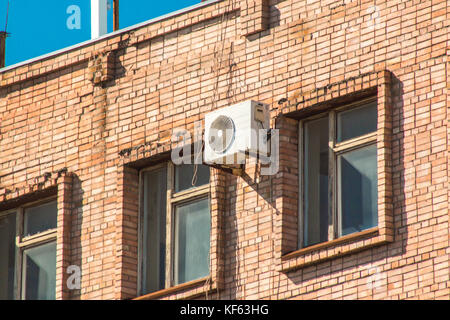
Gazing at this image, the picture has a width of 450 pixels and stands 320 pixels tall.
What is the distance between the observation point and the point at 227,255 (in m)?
20.3

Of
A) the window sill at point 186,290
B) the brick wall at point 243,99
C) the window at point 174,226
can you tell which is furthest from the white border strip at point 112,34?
the window sill at point 186,290

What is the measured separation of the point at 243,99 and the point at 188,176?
4.33ft

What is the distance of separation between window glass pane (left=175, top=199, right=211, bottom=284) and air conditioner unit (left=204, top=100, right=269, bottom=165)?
1094mm

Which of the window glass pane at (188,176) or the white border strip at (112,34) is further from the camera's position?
the white border strip at (112,34)

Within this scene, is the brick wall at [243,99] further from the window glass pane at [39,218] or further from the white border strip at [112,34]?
the window glass pane at [39,218]

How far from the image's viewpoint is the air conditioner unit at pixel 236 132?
1984cm

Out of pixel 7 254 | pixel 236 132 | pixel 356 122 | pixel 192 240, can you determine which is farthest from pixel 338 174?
pixel 7 254

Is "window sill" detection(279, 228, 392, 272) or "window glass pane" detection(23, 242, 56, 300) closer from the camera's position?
"window sill" detection(279, 228, 392, 272)

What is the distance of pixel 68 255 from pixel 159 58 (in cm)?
282

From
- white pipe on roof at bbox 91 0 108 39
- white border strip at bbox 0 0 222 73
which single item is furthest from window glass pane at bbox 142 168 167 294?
white pipe on roof at bbox 91 0 108 39

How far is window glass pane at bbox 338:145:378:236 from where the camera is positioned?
1931 centimetres

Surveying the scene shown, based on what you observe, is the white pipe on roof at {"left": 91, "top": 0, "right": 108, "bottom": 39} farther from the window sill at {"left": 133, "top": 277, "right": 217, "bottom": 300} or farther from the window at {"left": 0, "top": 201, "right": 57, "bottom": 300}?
the window sill at {"left": 133, "top": 277, "right": 217, "bottom": 300}

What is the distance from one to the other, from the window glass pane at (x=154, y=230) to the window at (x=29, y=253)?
154 cm

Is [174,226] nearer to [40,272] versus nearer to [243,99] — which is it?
[243,99]
